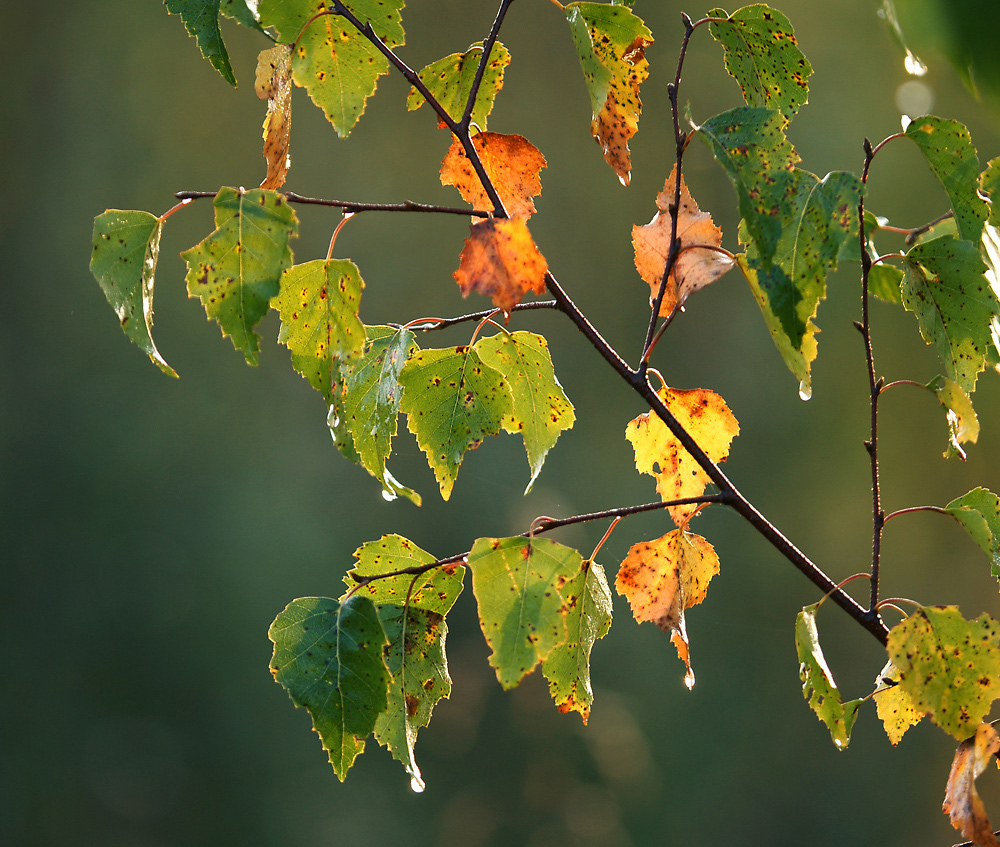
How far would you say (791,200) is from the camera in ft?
0.99

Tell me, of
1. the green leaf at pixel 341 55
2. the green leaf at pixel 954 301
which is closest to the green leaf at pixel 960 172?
the green leaf at pixel 954 301

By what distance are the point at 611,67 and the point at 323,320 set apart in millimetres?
186

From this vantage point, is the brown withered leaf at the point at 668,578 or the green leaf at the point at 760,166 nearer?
the green leaf at the point at 760,166

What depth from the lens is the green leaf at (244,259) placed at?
30 cm

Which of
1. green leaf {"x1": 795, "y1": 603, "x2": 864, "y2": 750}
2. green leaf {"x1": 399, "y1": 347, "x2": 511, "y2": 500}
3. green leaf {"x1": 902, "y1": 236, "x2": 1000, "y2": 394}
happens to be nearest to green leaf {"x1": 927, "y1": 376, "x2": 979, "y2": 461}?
green leaf {"x1": 902, "y1": 236, "x2": 1000, "y2": 394}

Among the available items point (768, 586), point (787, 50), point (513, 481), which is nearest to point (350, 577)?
point (787, 50)

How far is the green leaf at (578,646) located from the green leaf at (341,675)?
8cm

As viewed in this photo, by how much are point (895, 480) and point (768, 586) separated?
0.47 m

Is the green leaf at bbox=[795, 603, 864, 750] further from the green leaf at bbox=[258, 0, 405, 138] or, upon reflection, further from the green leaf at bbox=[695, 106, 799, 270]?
the green leaf at bbox=[258, 0, 405, 138]

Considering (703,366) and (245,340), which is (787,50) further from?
(703,366)

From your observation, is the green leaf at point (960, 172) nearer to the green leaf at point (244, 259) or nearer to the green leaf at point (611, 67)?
the green leaf at point (611, 67)

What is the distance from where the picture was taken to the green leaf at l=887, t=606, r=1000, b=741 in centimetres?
33

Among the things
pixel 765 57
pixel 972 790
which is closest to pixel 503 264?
pixel 765 57

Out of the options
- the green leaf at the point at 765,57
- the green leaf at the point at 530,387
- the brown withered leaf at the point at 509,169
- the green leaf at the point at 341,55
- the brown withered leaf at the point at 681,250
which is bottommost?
the green leaf at the point at 530,387
